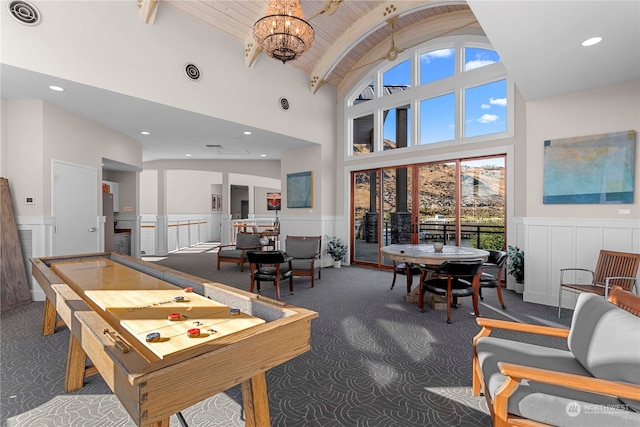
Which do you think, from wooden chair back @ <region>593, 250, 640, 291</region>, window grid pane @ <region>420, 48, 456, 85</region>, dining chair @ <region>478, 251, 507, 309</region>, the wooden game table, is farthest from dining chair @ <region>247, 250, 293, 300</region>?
window grid pane @ <region>420, 48, 456, 85</region>

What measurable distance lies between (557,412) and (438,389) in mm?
976

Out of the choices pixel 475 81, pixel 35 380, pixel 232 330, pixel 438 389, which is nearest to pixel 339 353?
pixel 438 389

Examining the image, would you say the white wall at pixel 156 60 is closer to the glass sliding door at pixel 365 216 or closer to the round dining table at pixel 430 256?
the glass sliding door at pixel 365 216

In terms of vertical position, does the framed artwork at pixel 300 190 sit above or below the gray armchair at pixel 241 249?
above

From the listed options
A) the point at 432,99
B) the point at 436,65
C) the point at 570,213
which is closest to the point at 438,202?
the point at 432,99

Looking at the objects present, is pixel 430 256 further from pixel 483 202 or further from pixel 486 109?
pixel 486 109

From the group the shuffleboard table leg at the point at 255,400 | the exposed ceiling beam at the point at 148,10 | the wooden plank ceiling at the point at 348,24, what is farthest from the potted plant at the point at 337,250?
the shuffleboard table leg at the point at 255,400

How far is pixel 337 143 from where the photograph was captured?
761cm

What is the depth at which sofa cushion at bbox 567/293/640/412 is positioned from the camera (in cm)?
138

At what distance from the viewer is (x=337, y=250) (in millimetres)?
7219

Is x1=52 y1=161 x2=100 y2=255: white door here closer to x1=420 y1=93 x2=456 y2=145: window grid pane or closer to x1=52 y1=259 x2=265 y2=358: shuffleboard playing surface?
x1=52 y1=259 x2=265 y2=358: shuffleboard playing surface

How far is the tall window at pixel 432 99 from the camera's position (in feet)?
17.5

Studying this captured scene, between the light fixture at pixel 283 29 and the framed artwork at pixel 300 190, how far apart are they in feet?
12.4

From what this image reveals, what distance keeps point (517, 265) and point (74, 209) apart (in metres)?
7.21
